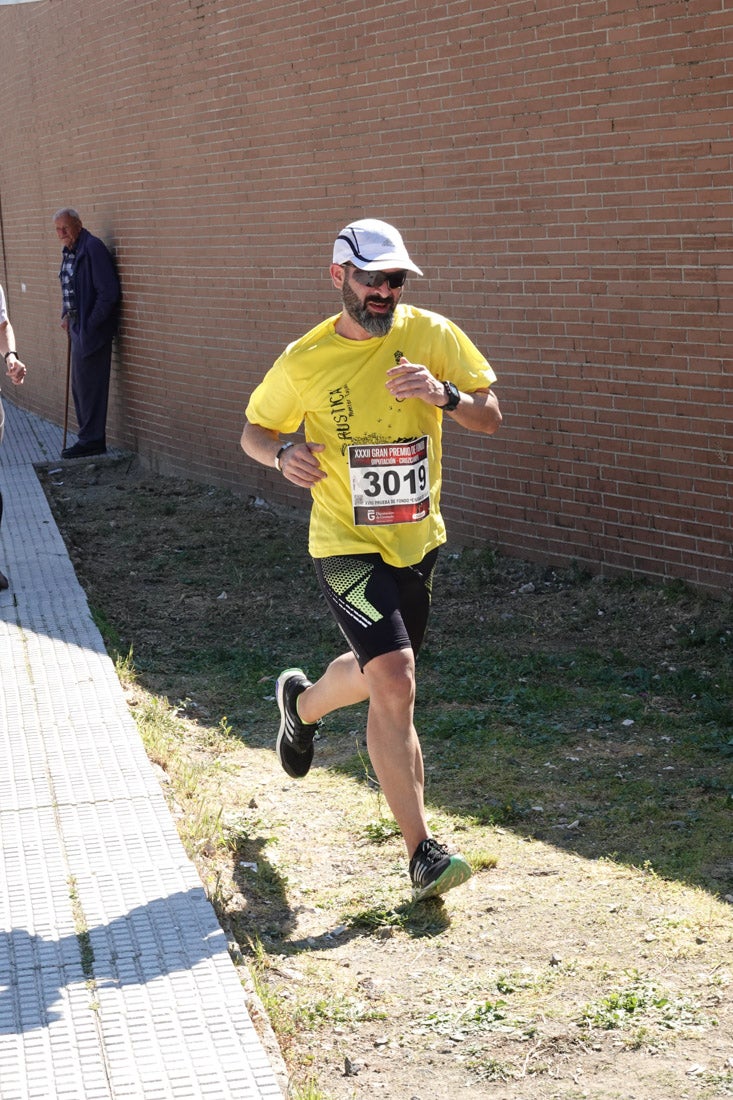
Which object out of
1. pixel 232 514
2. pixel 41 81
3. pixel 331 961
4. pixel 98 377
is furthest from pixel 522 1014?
pixel 41 81

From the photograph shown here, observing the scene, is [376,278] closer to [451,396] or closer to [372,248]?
[372,248]

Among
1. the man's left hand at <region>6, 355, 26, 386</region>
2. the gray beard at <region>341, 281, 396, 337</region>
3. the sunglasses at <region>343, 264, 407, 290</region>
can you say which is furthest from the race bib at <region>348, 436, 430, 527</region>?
the man's left hand at <region>6, 355, 26, 386</region>

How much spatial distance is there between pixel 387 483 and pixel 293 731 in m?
1.20

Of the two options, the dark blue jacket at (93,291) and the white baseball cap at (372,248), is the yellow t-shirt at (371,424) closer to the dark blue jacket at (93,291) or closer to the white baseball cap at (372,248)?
the white baseball cap at (372,248)

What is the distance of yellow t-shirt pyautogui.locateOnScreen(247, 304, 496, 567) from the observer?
15.6 feet

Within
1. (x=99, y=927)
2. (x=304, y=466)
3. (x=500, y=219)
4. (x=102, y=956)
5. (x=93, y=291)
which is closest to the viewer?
(x=102, y=956)

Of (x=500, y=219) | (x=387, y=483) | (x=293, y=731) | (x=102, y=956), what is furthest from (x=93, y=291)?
(x=102, y=956)

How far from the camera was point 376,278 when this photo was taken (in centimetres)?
466

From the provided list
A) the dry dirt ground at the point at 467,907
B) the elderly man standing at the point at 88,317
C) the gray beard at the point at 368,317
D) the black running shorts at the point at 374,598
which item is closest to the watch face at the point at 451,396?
the gray beard at the point at 368,317

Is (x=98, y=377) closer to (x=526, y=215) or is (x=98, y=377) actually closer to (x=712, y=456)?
(x=526, y=215)

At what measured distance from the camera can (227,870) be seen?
505cm

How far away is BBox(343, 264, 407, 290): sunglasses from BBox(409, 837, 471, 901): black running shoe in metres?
1.75

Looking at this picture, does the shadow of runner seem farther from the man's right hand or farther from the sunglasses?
Result: the sunglasses

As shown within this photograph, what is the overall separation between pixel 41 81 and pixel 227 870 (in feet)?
43.1
